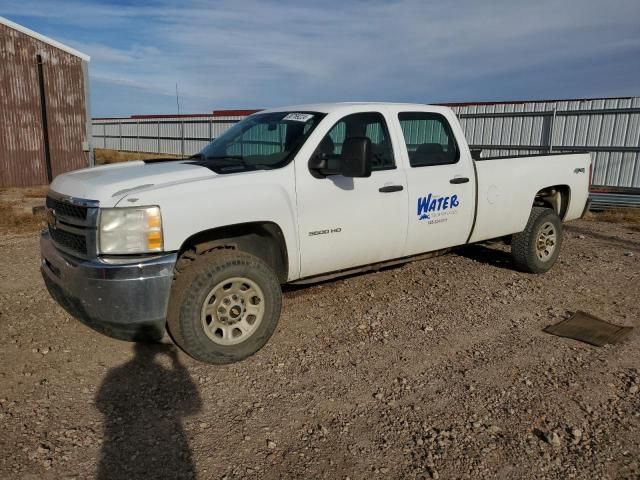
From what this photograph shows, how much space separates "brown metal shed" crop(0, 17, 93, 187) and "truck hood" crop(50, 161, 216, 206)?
11.3 meters

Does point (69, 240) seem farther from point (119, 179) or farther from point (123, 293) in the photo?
point (123, 293)

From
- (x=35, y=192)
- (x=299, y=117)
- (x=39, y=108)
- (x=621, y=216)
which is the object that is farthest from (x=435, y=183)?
(x=39, y=108)

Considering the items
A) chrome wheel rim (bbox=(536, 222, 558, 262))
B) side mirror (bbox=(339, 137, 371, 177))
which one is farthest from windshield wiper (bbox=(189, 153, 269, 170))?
chrome wheel rim (bbox=(536, 222, 558, 262))

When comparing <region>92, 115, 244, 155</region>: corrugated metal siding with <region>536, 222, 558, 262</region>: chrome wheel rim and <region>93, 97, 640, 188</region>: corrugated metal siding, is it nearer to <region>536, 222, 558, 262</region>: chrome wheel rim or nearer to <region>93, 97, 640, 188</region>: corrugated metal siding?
<region>93, 97, 640, 188</region>: corrugated metal siding

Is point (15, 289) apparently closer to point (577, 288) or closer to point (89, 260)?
point (89, 260)

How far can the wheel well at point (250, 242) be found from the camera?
148 inches

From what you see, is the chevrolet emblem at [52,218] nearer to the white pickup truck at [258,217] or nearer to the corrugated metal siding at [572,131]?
the white pickup truck at [258,217]

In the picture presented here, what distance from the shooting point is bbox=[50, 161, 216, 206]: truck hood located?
3402 millimetres

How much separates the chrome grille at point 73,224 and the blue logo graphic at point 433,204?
9.22 ft

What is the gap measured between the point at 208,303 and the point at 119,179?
42.6 inches

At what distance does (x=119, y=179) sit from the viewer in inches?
143

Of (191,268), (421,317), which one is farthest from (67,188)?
(421,317)

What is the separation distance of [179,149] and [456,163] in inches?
825

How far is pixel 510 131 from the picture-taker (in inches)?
575
